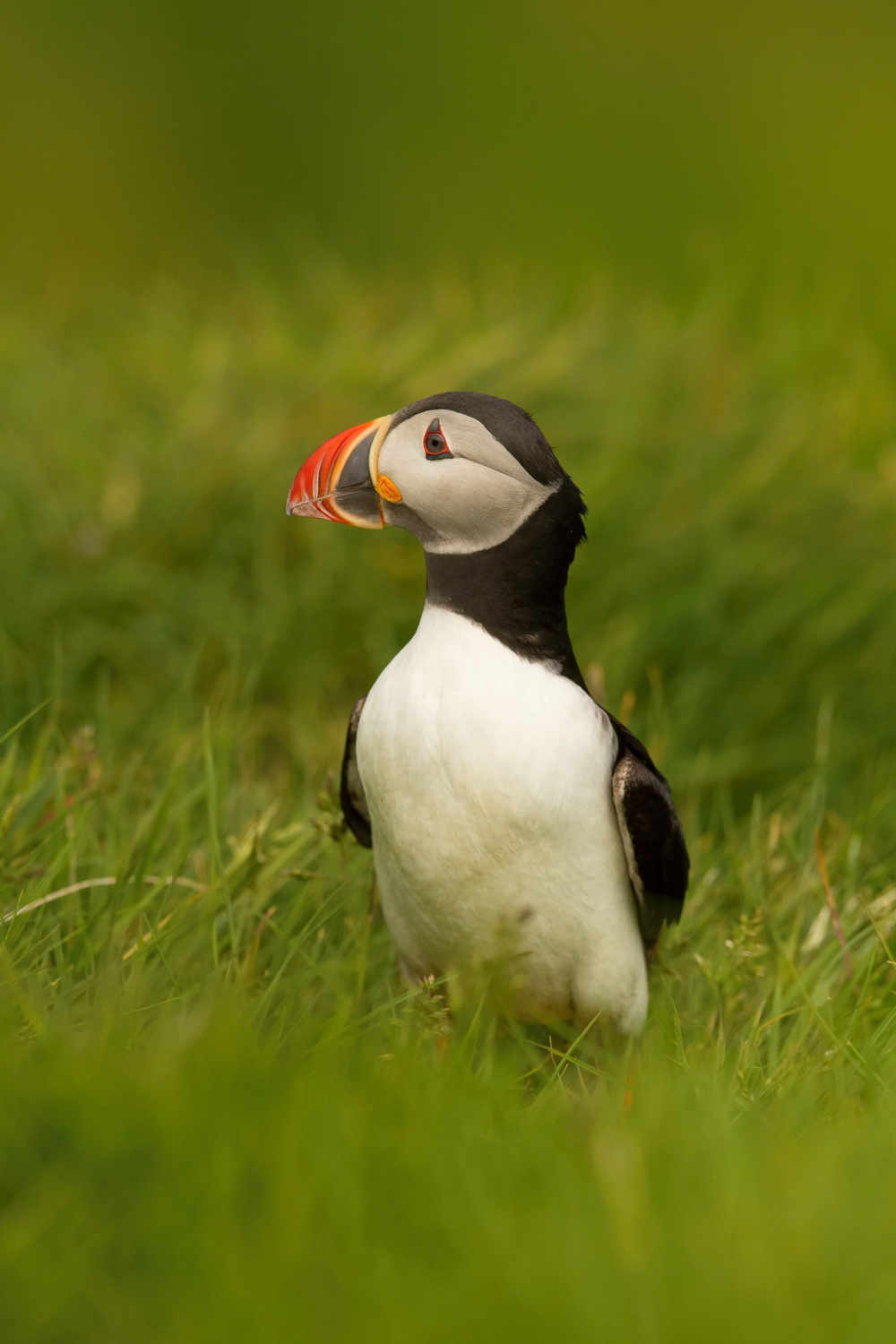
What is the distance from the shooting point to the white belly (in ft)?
9.53

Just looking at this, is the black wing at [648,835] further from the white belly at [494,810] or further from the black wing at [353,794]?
the black wing at [353,794]

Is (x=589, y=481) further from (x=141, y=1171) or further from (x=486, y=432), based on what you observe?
(x=141, y=1171)

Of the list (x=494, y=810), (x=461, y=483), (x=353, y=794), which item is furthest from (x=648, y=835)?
(x=461, y=483)

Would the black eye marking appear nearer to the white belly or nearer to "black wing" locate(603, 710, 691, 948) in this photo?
the white belly

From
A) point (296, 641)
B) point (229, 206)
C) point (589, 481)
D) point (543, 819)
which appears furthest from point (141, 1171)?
point (229, 206)

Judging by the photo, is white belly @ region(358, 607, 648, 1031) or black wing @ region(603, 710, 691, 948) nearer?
white belly @ region(358, 607, 648, 1031)

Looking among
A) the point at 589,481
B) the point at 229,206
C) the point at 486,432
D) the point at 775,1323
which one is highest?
the point at 229,206

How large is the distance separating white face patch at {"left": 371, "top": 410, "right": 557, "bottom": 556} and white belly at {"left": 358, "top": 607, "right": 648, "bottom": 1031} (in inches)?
8.3

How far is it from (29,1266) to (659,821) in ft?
5.68

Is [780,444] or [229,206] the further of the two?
[229,206]

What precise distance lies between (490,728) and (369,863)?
1.10m

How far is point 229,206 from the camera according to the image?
57.5 ft

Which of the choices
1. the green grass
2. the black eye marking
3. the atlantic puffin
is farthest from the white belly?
the black eye marking

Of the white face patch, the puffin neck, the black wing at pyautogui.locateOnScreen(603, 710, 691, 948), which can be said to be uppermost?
the white face patch
